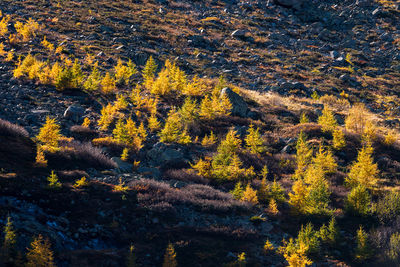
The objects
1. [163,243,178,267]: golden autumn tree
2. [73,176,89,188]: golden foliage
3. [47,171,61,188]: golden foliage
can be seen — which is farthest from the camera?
[73,176,89,188]: golden foliage

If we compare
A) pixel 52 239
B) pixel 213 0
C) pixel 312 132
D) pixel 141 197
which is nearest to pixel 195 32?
pixel 213 0

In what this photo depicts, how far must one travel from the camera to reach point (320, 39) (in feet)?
149

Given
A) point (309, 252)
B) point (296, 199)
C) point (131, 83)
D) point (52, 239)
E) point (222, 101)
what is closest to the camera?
point (52, 239)

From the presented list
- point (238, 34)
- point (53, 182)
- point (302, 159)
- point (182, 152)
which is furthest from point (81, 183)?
point (238, 34)

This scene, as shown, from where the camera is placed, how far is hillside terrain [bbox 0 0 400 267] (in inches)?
290

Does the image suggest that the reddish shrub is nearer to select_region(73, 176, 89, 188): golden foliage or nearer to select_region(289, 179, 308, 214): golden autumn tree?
select_region(73, 176, 89, 188): golden foliage

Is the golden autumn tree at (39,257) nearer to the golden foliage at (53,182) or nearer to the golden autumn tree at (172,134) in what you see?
the golden foliage at (53,182)

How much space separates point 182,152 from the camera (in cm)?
1421

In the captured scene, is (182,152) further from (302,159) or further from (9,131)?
(9,131)

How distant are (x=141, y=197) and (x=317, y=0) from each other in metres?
59.5

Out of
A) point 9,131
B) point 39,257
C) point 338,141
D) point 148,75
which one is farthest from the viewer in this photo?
point 148,75

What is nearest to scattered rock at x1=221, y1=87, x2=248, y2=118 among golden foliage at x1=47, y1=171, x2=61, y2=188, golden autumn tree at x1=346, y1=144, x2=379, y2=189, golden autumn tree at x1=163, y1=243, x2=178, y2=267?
golden autumn tree at x1=346, y1=144, x2=379, y2=189

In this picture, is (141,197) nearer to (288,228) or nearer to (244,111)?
(288,228)

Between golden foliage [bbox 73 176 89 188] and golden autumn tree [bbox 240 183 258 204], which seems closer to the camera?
golden foliage [bbox 73 176 89 188]
